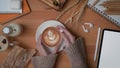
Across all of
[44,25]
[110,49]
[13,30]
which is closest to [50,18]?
[44,25]

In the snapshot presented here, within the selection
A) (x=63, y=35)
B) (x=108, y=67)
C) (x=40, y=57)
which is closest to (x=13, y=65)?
(x=40, y=57)

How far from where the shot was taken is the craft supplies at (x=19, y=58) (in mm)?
1115

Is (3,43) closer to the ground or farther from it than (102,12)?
closer to the ground

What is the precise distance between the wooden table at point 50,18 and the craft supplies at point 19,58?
2 cm

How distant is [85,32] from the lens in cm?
111

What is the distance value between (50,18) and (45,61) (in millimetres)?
171

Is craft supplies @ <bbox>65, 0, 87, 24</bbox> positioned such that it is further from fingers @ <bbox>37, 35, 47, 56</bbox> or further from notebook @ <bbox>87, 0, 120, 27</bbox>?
fingers @ <bbox>37, 35, 47, 56</bbox>

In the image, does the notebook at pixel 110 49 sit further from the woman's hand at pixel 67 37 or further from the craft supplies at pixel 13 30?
the craft supplies at pixel 13 30

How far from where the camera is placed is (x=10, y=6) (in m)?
1.13

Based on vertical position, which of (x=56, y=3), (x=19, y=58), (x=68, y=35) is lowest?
(x=19, y=58)

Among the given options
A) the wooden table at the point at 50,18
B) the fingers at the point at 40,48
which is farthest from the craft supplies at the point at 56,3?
the fingers at the point at 40,48

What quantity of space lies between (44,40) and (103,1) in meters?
0.27

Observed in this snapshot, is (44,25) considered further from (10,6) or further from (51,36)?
(10,6)

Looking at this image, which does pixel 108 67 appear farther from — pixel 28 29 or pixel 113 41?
pixel 28 29
